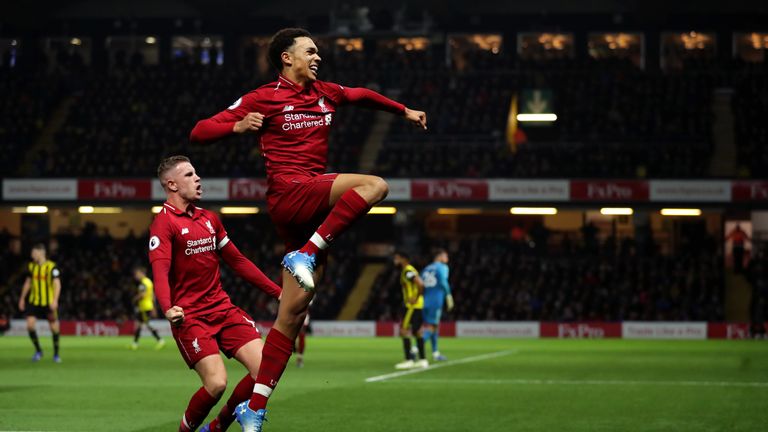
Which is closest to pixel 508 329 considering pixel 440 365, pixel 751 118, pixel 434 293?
pixel 751 118

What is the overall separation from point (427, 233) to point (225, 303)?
118 ft

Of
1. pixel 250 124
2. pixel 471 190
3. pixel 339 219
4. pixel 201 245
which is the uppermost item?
pixel 471 190

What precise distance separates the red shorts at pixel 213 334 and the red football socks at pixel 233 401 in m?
0.40

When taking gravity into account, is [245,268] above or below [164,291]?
above

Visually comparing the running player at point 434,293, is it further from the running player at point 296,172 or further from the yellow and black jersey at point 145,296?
the running player at point 296,172

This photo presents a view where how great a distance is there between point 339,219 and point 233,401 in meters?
2.26

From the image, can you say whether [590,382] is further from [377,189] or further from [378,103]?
[377,189]

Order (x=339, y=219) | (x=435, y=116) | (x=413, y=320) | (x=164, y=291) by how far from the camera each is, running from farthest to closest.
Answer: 1. (x=435, y=116)
2. (x=413, y=320)
3. (x=164, y=291)
4. (x=339, y=219)

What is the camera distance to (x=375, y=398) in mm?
16266

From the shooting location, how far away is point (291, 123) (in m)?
8.21

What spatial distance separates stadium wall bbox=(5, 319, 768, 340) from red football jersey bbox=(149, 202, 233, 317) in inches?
1144

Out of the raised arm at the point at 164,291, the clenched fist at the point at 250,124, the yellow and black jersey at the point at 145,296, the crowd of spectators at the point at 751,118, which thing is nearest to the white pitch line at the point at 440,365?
the yellow and black jersey at the point at 145,296

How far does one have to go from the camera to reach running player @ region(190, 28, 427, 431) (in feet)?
26.0

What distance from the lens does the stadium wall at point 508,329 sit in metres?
37.7
